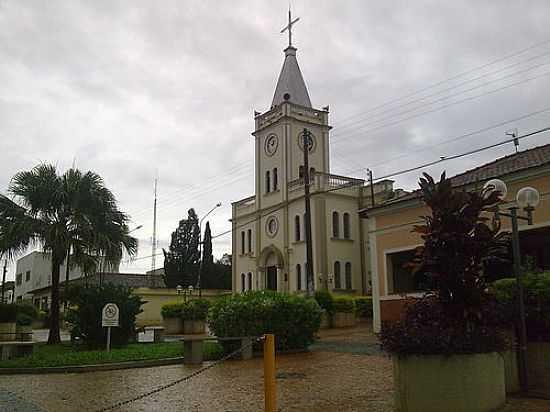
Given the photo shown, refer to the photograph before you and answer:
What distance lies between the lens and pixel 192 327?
30000 millimetres

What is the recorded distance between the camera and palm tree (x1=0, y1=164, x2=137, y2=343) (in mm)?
19672

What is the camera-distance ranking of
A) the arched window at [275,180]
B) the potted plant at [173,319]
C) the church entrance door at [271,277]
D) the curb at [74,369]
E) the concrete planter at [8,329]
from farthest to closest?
the arched window at [275,180]
the church entrance door at [271,277]
the potted plant at [173,319]
the concrete planter at [8,329]
the curb at [74,369]

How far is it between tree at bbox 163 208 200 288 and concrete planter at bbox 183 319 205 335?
933 inches

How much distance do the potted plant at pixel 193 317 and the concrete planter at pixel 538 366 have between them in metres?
22.3

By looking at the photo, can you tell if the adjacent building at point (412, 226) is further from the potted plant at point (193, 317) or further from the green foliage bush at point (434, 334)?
the potted plant at point (193, 317)

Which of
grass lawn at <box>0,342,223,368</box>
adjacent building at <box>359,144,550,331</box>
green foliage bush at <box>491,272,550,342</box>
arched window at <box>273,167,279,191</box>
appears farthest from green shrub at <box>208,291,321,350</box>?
arched window at <box>273,167,279,191</box>

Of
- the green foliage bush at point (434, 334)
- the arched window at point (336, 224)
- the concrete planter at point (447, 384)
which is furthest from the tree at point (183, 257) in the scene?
the concrete planter at point (447, 384)

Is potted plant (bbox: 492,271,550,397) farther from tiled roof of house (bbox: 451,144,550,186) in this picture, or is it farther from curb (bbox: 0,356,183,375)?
curb (bbox: 0,356,183,375)

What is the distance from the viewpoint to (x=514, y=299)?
30.2 ft

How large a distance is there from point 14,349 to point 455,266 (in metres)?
12.6

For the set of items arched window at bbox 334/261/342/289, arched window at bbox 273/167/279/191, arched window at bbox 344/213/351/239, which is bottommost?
arched window at bbox 334/261/342/289

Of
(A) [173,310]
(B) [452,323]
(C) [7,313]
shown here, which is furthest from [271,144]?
(B) [452,323]

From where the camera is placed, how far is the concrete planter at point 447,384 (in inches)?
283

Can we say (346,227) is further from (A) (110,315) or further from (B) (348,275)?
(A) (110,315)
